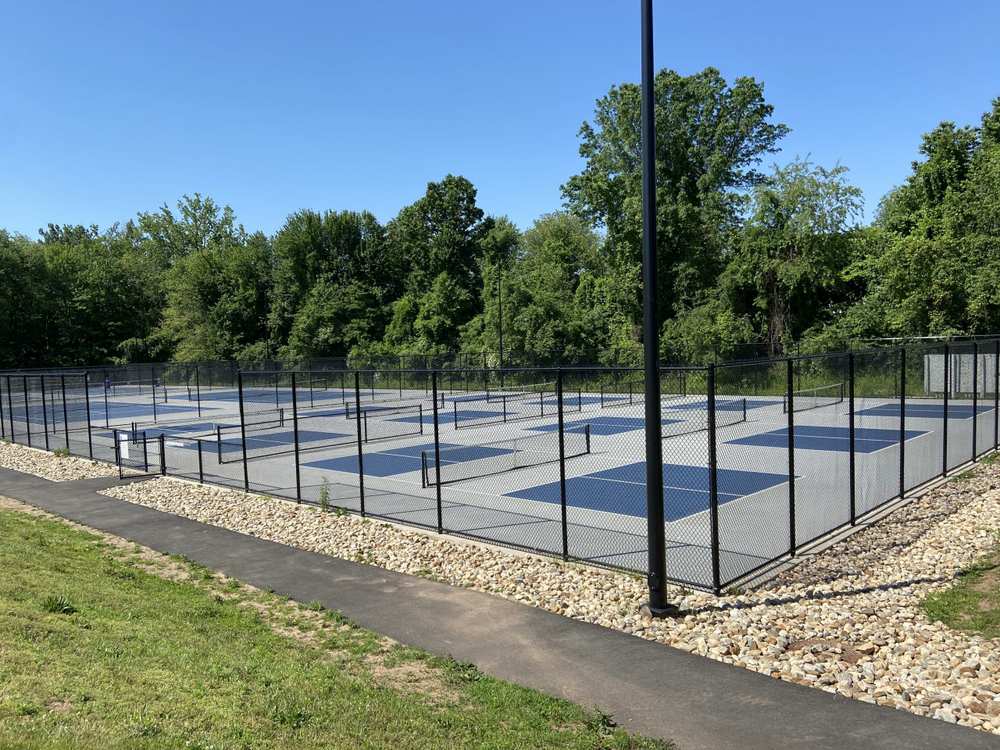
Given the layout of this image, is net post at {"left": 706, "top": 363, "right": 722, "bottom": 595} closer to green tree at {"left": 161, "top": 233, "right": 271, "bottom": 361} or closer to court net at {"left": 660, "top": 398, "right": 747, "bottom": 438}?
court net at {"left": 660, "top": 398, "right": 747, "bottom": 438}

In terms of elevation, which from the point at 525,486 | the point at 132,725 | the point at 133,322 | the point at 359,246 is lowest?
the point at 525,486

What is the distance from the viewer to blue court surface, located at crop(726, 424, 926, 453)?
21.0 meters

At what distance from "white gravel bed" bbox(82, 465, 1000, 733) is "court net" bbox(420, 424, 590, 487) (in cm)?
488

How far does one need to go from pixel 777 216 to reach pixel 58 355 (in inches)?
2701

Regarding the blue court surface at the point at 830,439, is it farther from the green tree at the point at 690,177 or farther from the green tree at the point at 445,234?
the green tree at the point at 445,234

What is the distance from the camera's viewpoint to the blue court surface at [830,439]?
21.0 meters

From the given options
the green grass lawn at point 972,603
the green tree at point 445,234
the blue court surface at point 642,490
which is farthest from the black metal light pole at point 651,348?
the green tree at point 445,234

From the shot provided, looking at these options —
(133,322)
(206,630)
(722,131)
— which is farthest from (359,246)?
(206,630)

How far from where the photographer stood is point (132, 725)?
15.0ft

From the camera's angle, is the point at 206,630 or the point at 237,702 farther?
the point at 206,630

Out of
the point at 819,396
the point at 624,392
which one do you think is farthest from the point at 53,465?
the point at 624,392

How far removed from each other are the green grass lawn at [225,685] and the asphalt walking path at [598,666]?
376 millimetres

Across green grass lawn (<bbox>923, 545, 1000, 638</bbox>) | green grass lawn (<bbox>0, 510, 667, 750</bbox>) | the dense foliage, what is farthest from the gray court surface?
the dense foliage

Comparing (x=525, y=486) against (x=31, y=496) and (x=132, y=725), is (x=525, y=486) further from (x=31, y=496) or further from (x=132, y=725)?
(x=132, y=725)
